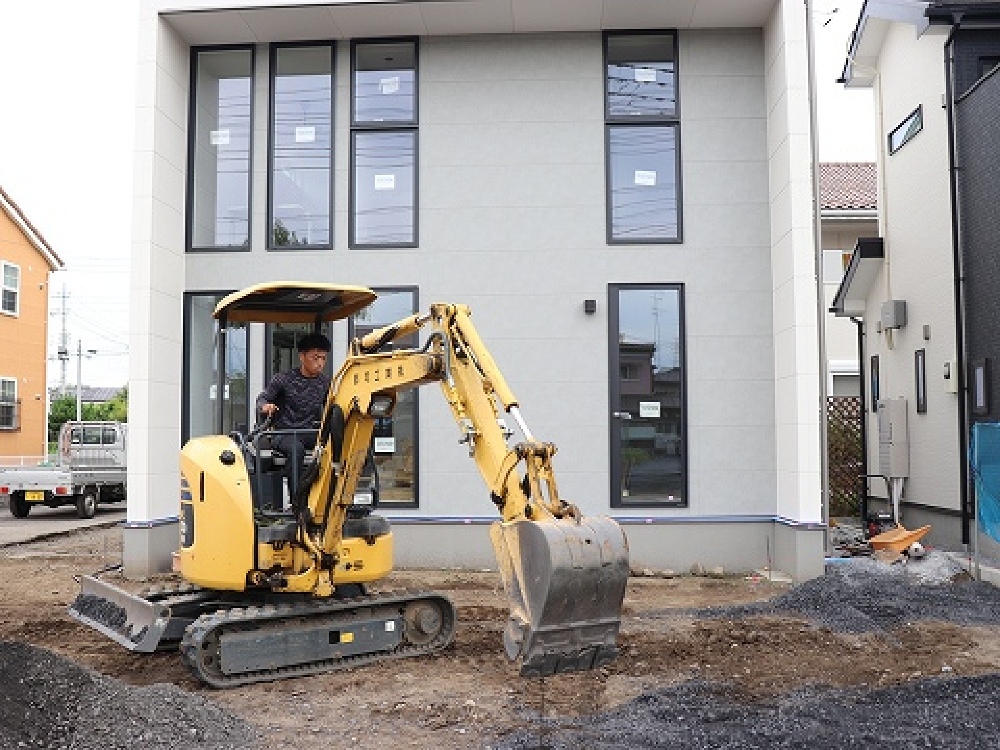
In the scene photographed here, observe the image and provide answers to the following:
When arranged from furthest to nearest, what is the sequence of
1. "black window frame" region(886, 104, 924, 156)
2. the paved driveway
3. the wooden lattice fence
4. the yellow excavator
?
the wooden lattice fence < the paved driveway < "black window frame" region(886, 104, 924, 156) < the yellow excavator

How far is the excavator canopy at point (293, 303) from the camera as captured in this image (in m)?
6.96

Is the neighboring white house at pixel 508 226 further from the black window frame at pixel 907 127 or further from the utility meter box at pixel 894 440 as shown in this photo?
the black window frame at pixel 907 127

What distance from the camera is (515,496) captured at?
5.52 meters

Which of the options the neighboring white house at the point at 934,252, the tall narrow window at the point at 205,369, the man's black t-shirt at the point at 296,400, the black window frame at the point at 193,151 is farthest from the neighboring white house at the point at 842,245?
the man's black t-shirt at the point at 296,400

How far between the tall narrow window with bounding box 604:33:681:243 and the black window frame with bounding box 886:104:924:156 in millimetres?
4686

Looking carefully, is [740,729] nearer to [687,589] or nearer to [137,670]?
[137,670]

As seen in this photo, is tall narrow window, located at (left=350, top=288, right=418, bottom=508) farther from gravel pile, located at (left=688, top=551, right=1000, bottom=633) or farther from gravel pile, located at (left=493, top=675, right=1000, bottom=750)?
gravel pile, located at (left=493, top=675, right=1000, bottom=750)

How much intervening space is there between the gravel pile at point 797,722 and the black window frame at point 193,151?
25.3 feet

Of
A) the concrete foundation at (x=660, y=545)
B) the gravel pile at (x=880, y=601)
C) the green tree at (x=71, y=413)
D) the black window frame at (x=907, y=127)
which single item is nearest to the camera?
the gravel pile at (x=880, y=601)

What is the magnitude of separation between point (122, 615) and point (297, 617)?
1436mm

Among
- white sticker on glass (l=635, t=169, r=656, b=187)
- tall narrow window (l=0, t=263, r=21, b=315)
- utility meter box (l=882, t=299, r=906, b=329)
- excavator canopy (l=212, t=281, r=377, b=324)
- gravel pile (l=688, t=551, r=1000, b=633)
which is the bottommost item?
gravel pile (l=688, t=551, r=1000, b=633)

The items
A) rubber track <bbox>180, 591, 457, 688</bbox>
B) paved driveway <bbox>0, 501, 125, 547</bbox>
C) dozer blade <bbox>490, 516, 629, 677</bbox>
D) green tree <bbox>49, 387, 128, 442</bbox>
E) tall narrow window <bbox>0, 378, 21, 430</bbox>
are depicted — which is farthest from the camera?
green tree <bbox>49, 387, 128, 442</bbox>

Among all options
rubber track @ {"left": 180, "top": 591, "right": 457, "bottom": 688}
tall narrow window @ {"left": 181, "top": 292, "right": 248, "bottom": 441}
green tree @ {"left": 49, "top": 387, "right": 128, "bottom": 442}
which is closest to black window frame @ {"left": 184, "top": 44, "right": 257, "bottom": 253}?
tall narrow window @ {"left": 181, "top": 292, "right": 248, "bottom": 441}

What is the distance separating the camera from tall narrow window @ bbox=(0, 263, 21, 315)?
26516mm
